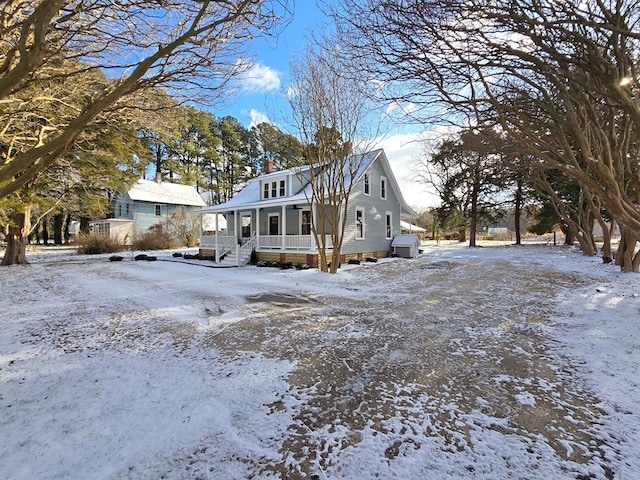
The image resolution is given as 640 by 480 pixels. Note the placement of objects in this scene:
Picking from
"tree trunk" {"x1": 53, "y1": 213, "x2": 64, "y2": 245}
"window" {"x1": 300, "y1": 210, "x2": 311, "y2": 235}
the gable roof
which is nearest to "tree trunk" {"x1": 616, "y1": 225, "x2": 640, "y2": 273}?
the gable roof

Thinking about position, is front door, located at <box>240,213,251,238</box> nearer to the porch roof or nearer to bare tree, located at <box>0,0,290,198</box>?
the porch roof

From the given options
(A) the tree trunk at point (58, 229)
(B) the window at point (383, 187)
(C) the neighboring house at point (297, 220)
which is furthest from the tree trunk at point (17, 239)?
(A) the tree trunk at point (58, 229)

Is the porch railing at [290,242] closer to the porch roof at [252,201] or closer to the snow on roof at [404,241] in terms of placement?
the porch roof at [252,201]

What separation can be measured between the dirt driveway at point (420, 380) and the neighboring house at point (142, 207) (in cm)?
2679

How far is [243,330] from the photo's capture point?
200 inches

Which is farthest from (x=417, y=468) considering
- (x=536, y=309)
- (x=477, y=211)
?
(x=477, y=211)

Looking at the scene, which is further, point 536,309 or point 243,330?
point 536,309

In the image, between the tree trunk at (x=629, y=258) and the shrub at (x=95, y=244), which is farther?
the shrub at (x=95, y=244)

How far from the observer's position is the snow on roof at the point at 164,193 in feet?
94.8

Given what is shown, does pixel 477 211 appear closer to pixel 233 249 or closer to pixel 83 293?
pixel 233 249

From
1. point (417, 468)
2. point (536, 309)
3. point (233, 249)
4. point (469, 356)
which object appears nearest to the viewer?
point (417, 468)

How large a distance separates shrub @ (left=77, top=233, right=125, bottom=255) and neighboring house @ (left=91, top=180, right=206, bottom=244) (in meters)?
4.87

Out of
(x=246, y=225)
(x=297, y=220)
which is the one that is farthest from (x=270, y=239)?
(x=246, y=225)

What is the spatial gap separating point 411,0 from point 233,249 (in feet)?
46.7
